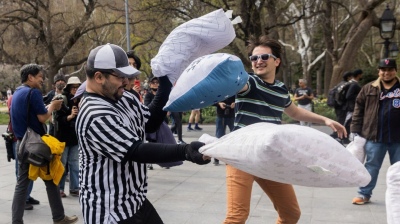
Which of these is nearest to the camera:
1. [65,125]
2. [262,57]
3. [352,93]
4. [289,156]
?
[289,156]

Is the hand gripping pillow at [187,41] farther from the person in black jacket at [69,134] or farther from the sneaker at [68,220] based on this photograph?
the person in black jacket at [69,134]

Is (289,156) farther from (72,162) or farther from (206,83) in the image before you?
(72,162)

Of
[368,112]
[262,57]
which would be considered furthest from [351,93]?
[262,57]

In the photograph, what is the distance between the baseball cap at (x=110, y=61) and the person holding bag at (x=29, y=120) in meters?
2.72

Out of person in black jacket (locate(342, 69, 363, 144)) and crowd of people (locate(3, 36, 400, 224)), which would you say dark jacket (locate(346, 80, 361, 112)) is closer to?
person in black jacket (locate(342, 69, 363, 144))

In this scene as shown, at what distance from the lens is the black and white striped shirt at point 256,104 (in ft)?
10.5

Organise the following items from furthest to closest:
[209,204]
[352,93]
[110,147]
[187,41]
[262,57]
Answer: [352,93] → [209,204] → [262,57] → [187,41] → [110,147]

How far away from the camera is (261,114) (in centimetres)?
320

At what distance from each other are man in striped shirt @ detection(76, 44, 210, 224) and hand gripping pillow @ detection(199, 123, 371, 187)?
1.06ft

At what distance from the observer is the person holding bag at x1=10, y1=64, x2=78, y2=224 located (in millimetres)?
4660

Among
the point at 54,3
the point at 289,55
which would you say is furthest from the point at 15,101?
the point at 289,55

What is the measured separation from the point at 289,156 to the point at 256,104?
51.7 inches

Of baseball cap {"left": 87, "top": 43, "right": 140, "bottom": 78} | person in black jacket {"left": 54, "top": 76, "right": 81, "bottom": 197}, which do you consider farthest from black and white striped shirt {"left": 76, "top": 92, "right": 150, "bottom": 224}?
person in black jacket {"left": 54, "top": 76, "right": 81, "bottom": 197}

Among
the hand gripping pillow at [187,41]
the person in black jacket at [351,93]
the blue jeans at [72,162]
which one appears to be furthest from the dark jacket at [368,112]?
the person in black jacket at [351,93]
